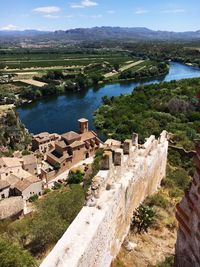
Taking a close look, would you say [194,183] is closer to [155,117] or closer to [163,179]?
[163,179]

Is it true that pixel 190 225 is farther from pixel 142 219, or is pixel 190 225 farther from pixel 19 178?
pixel 19 178

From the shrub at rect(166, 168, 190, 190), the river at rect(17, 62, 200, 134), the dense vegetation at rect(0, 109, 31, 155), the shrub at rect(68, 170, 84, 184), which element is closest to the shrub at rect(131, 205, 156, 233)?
the shrub at rect(166, 168, 190, 190)

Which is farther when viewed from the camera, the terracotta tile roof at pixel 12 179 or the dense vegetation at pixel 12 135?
the dense vegetation at pixel 12 135

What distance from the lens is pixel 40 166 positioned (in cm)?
Result: 3481

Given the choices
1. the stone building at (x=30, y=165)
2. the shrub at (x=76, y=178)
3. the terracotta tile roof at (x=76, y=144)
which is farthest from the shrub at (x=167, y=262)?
the terracotta tile roof at (x=76, y=144)

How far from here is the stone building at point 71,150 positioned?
34.7 meters

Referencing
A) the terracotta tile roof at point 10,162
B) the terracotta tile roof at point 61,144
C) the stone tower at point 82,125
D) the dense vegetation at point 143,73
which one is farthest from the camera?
the dense vegetation at point 143,73

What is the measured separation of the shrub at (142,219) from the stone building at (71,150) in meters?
23.4

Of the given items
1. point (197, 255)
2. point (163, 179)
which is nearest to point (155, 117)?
point (163, 179)

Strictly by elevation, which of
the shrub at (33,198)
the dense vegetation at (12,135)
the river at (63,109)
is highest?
the shrub at (33,198)

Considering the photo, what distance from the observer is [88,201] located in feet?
26.2

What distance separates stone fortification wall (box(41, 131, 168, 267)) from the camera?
638cm

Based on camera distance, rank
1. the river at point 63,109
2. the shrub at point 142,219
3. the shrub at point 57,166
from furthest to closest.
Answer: the river at point 63,109 → the shrub at point 57,166 → the shrub at point 142,219

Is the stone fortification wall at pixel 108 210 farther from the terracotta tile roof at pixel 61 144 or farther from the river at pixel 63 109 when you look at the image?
the river at pixel 63 109
